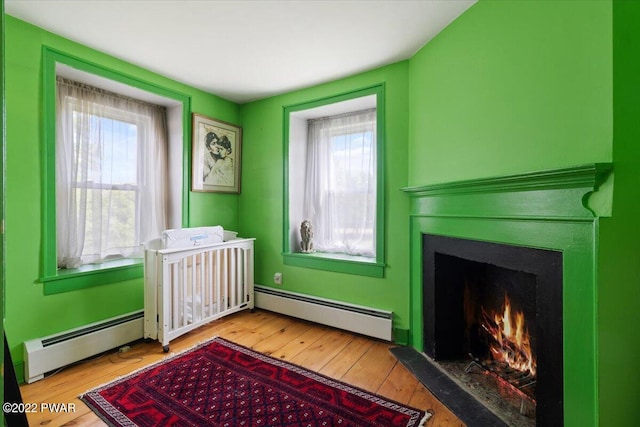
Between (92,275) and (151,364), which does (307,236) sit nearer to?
(151,364)

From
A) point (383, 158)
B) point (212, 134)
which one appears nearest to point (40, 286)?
point (212, 134)

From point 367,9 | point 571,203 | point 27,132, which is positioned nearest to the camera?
point 571,203

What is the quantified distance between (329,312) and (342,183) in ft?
4.10

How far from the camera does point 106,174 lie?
2.39 m

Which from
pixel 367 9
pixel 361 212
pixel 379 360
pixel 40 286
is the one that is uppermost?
pixel 367 9

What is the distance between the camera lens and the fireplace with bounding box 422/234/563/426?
4.06 feet

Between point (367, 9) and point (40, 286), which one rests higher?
point (367, 9)

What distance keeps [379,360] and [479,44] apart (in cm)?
212

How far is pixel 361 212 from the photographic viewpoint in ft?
9.10

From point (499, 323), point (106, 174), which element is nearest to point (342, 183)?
point (499, 323)

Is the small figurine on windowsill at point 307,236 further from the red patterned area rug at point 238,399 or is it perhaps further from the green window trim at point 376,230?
the red patterned area rug at point 238,399

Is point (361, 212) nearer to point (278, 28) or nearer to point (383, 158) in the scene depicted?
point (383, 158)

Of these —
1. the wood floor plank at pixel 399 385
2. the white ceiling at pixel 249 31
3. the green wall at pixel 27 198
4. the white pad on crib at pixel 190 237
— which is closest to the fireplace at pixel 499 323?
the wood floor plank at pixel 399 385

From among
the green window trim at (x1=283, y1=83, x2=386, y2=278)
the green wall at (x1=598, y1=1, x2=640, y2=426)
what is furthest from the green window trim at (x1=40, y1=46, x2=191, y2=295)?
the green wall at (x1=598, y1=1, x2=640, y2=426)
